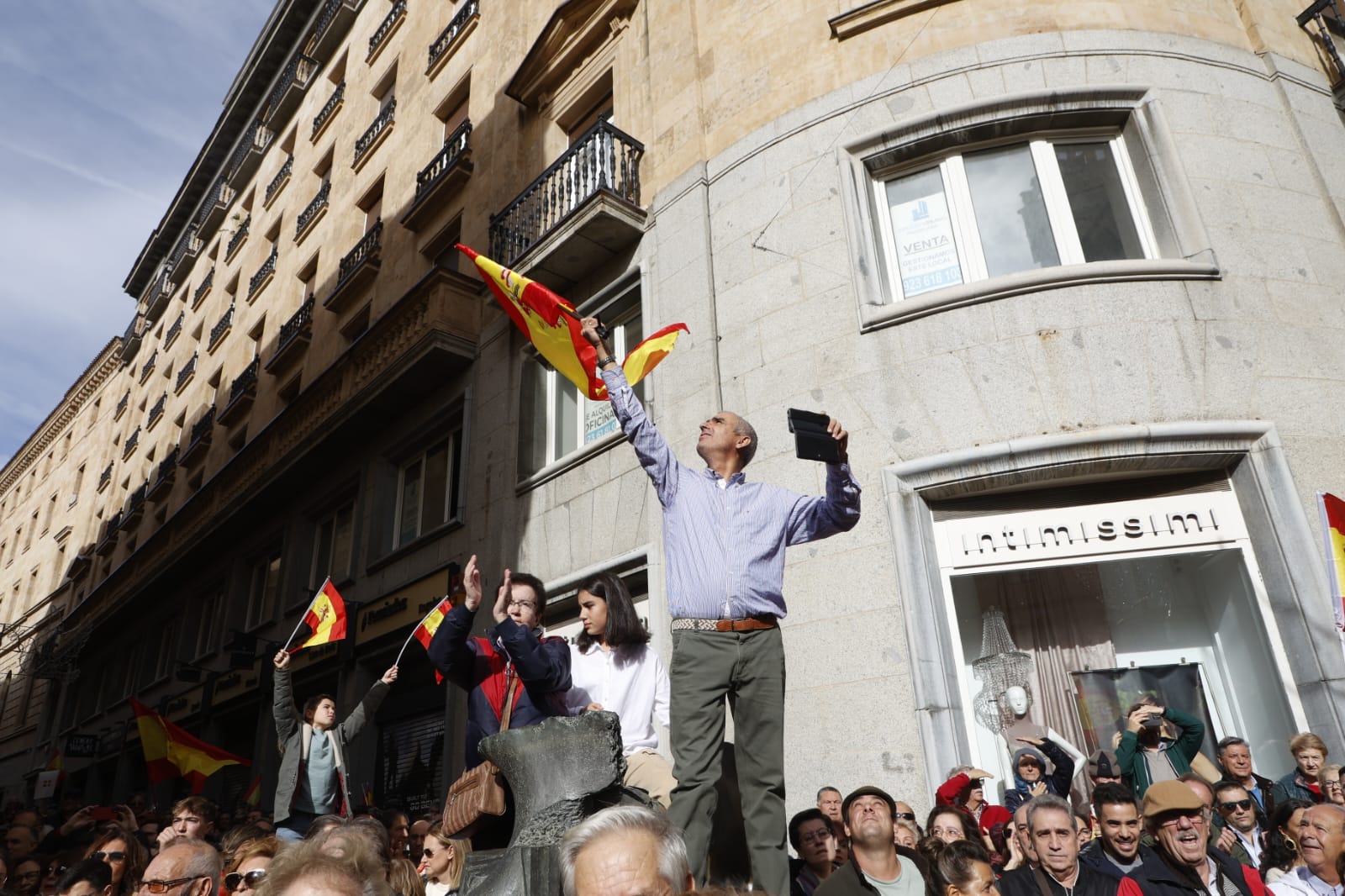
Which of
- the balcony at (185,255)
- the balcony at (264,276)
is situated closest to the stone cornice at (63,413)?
the balcony at (185,255)

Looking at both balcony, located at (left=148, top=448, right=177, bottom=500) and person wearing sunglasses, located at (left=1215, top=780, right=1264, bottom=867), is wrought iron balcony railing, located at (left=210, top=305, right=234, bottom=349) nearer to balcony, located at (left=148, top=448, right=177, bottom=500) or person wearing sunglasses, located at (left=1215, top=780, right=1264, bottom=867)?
balcony, located at (left=148, top=448, right=177, bottom=500)

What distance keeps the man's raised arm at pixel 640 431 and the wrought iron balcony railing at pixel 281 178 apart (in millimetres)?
23482

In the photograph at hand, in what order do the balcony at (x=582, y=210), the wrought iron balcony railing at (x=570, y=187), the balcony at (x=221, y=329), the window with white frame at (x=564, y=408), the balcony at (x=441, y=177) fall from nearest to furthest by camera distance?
the balcony at (x=582, y=210) < the window with white frame at (x=564, y=408) < the wrought iron balcony railing at (x=570, y=187) < the balcony at (x=441, y=177) < the balcony at (x=221, y=329)

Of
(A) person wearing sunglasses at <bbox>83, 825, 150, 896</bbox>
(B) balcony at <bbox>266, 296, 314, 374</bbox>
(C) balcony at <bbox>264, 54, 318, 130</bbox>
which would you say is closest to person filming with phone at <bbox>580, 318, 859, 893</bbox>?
(A) person wearing sunglasses at <bbox>83, 825, 150, 896</bbox>

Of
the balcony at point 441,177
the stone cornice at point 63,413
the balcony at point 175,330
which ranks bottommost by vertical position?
the balcony at point 441,177

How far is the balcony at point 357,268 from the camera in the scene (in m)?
16.8

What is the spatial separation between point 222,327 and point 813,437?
25.5m

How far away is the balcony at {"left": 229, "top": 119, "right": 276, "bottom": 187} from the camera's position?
88.6ft

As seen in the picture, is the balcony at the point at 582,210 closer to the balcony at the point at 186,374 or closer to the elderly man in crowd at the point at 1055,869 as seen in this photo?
the elderly man in crowd at the point at 1055,869

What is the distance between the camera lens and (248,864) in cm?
403

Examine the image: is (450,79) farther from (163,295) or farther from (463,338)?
(163,295)

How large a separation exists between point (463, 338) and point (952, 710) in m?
8.79

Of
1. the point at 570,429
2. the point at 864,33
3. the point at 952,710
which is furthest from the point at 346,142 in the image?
the point at 952,710

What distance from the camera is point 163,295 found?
33594 mm
